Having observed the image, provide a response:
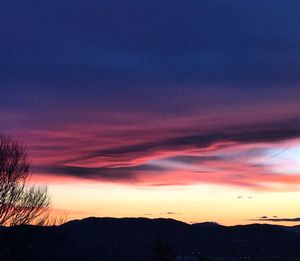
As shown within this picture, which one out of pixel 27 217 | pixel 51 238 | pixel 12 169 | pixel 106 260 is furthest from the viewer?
pixel 106 260

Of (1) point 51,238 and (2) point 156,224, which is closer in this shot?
(1) point 51,238

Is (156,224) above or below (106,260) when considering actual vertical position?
above

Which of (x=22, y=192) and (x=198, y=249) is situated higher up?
(x=198, y=249)

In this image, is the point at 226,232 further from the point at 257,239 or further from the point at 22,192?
the point at 22,192

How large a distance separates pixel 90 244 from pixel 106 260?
1001 inches

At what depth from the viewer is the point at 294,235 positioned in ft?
526

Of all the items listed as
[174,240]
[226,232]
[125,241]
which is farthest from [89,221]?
[226,232]

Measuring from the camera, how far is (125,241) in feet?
465

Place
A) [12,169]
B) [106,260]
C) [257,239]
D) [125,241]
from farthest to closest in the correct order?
[257,239]
[125,241]
[106,260]
[12,169]

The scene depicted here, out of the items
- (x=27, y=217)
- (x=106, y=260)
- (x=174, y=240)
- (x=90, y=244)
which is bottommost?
(x=27, y=217)

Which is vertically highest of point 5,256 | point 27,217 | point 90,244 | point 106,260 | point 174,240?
point 174,240

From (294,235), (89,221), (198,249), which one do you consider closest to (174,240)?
(198,249)

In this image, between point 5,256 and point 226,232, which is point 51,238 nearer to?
point 5,256

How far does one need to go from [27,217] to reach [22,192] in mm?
1594
